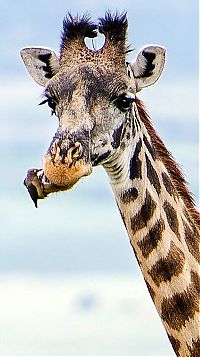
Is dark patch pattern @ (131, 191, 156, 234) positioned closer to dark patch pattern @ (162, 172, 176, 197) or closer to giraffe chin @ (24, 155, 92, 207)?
dark patch pattern @ (162, 172, 176, 197)

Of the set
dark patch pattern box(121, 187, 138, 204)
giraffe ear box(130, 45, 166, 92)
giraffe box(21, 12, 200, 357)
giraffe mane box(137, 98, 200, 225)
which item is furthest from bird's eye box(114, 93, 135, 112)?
dark patch pattern box(121, 187, 138, 204)

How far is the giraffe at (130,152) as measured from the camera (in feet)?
23.6

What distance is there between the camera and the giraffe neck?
7.48m

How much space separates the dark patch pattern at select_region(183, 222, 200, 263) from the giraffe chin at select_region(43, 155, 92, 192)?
1228 millimetres

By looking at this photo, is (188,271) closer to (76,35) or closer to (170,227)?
(170,227)

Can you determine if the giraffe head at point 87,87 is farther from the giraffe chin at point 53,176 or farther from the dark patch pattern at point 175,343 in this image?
the dark patch pattern at point 175,343

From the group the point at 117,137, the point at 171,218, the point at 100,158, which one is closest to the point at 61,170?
the point at 100,158

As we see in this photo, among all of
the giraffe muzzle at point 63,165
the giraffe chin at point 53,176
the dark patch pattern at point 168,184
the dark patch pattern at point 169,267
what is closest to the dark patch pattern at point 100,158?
the giraffe chin at point 53,176

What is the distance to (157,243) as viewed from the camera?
298 inches

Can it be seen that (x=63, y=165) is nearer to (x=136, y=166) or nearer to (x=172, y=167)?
(x=136, y=166)

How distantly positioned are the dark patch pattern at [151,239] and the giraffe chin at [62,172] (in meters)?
0.90

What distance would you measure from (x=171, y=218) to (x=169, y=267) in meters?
0.36

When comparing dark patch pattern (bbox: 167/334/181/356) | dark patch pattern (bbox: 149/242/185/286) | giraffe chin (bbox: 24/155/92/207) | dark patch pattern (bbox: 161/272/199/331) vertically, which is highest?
giraffe chin (bbox: 24/155/92/207)

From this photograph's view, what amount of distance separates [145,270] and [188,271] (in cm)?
31
